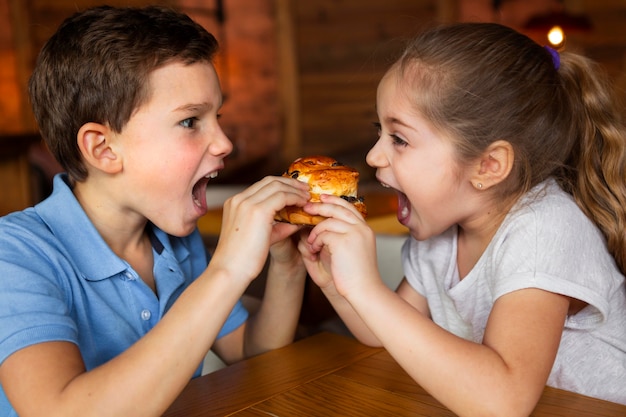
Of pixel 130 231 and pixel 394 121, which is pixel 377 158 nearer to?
pixel 394 121

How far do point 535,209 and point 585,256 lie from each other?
0.46 feet

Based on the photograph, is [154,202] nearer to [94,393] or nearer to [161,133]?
[161,133]

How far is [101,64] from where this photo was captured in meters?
1.37

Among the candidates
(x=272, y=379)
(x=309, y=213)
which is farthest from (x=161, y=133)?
(x=272, y=379)

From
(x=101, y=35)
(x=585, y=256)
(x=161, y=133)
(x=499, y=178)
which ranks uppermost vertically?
(x=101, y=35)

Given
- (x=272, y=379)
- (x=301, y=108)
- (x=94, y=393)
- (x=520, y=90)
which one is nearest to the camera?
(x=94, y=393)

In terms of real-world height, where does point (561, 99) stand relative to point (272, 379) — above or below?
above

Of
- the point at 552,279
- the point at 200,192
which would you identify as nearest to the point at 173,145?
the point at 200,192

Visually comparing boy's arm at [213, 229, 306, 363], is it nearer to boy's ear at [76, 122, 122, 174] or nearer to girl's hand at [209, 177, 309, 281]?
girl's hand at [209, 177, 309, 281]

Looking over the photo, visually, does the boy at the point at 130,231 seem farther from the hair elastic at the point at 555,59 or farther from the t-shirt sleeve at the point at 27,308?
the hair elastic at the point at 555,59

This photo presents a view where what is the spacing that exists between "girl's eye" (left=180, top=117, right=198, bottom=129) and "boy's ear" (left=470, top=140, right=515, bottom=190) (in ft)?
2.15

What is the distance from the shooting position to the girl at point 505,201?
47.3 inches

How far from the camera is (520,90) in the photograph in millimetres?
1372

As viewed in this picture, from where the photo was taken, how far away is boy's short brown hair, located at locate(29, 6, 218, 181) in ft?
4.49
